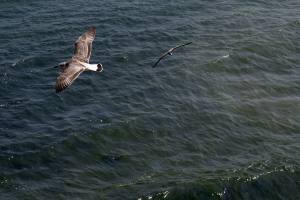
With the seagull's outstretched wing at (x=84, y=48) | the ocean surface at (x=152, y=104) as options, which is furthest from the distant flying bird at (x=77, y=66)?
the ocean surface at (x=152, y=104)

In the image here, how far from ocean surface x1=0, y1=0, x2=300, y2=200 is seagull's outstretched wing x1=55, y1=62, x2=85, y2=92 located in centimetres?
776

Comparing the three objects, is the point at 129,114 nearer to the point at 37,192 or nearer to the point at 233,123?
the point at 233,123

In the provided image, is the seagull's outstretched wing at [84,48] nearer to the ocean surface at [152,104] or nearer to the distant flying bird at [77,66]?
the distant flying bird at [77,66]

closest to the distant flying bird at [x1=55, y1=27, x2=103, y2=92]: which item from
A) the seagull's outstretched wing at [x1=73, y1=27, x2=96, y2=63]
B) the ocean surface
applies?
the seagull's outstretched wing at [x1=73, y1=27, x2=96, y2=63]

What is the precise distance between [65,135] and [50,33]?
1737 cm

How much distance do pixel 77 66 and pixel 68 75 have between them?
1.35 meters

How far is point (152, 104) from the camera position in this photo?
39.3 meters

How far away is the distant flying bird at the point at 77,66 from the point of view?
2473 cm

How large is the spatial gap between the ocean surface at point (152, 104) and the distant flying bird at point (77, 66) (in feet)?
24.1

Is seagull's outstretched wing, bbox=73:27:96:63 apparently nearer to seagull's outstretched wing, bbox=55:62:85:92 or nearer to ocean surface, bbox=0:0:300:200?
seagull's outstretched wing, bbox=55:62:85:92

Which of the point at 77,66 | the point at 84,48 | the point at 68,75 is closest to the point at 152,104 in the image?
the point at 84,48

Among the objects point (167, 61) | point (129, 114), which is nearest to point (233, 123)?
point (129, 114)

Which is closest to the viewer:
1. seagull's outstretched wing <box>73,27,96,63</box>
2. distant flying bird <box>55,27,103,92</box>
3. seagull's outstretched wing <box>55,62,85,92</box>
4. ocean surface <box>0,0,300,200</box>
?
seagull's outstretched wing <box>55,62,85,92</box>

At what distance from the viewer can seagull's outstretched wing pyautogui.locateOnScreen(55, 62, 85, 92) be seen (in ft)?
80.2
